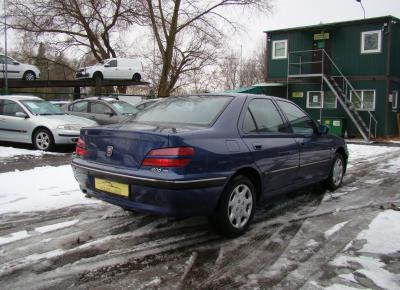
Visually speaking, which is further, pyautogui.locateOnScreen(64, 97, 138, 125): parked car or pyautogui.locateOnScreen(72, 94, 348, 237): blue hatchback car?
pyautogui.locateOnScreen(64, 97, 138, 125): parked car

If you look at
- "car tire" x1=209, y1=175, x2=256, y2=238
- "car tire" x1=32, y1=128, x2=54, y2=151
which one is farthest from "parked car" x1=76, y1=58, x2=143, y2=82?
"car tire" x1=209, y1=175, x2=256, y2=238

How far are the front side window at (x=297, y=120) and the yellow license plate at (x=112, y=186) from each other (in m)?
2.54

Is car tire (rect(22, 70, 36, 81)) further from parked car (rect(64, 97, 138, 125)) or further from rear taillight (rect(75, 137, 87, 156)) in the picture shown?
rear taillight (rect(75, 137, 87, 156))

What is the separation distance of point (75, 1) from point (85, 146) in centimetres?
2755

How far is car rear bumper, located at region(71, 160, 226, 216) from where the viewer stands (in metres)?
3.75

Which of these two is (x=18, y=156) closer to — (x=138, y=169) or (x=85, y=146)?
(x=85, y=146)

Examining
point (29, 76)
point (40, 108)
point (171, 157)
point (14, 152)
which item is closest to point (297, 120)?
point (171, 157)

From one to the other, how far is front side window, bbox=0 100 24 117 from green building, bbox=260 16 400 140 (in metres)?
13.4

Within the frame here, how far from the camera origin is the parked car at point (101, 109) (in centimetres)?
1257

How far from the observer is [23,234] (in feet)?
14.5

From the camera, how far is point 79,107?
1349cm

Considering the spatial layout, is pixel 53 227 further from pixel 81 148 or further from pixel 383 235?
pixel 383 235

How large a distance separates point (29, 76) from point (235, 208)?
21437 millimetres

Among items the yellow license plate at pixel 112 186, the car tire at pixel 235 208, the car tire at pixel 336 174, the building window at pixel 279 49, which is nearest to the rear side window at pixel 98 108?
the car tire at pixel 336 174
